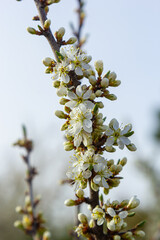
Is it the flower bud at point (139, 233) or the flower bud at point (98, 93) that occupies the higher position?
the flower bud at point (98, 93)

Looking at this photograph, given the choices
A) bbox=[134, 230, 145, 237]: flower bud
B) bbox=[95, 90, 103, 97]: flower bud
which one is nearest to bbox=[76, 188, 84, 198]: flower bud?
bbox=[134, 230, 145, 237]: flower bud

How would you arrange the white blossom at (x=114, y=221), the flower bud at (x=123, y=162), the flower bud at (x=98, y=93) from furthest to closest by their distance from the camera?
the flower bud at (x=123, y=162) < the flower bud at (x=98, y=93) < the white blossom at (x=114, y=221)


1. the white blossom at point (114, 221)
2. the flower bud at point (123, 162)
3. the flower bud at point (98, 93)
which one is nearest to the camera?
the white blossom at point (114, 221)

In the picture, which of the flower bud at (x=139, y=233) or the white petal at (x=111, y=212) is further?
the flower bud at (x=139, y=233)

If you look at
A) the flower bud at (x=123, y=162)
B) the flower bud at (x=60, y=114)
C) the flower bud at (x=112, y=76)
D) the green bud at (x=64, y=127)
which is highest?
the flower bud at (x=112, y=76)

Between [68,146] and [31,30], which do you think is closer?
[68,146]

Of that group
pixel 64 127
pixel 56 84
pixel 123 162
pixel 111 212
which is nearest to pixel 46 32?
pixel 56 84

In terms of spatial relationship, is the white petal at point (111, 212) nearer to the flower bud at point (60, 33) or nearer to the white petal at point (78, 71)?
the white petal at point (78, 71)

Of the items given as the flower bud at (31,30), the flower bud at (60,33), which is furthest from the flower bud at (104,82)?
the flower bud at (31,30)

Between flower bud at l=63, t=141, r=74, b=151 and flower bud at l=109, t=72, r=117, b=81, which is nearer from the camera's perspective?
flower bud at l=63, t=141, r=74, b=151

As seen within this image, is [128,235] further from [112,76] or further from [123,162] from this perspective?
[112,76]

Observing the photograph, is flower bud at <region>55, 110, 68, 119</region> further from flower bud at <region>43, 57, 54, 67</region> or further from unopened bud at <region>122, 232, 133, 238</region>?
unopened bud at <region>122, 232, 133, 238</region>
